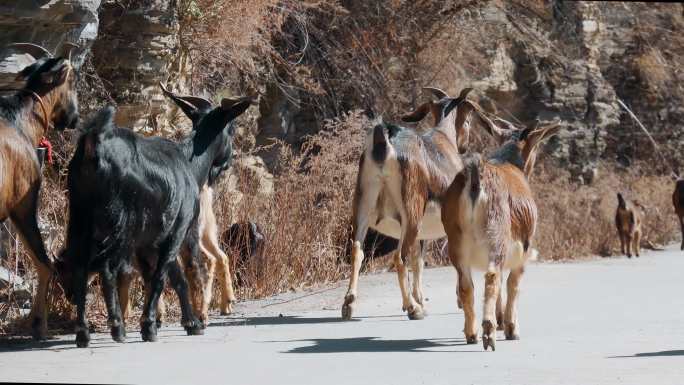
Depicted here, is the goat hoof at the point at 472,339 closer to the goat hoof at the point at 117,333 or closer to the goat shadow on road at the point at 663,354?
the goat shadow on road at the point at 663,354

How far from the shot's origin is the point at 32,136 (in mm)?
10789

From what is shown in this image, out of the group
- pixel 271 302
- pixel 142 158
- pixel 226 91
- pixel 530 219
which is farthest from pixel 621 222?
pixel 142 158

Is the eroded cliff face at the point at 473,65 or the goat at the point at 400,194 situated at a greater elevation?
the eroded cliff face at the point at 473,65

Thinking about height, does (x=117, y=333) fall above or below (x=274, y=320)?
above

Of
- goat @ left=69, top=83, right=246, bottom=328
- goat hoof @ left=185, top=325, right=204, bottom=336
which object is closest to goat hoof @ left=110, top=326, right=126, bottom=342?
goat hoof @ left=185, top=325, right=204, bottom=336

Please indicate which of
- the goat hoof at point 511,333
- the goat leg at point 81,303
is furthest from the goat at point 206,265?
the goat hoof at point 511,333

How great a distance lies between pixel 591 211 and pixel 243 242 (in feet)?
44.7

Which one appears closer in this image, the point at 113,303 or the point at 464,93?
the point at 113,303

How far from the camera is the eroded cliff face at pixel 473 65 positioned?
48.0 feet

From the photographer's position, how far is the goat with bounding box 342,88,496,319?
505 inches

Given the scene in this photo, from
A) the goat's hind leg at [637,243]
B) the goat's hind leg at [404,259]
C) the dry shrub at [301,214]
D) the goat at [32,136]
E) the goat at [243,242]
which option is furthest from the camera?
the goat's hind leg at [637,243]

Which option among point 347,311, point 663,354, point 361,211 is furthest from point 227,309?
point 663,354

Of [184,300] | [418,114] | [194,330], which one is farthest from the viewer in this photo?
[418,114]

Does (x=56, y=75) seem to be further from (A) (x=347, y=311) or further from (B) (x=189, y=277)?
(A) (x=347, y=311)
